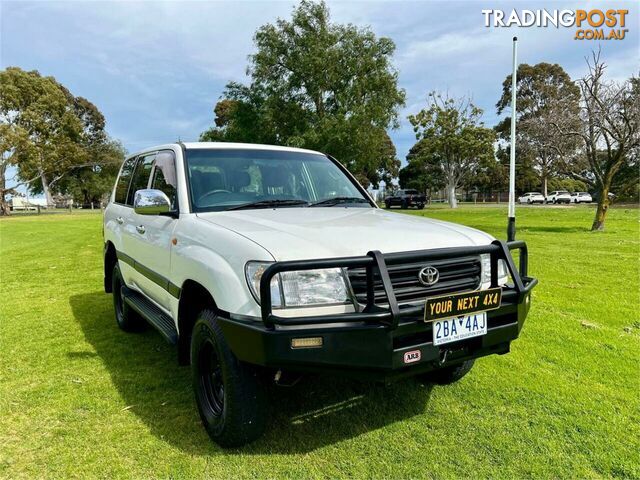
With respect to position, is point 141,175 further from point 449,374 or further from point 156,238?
point 449,374

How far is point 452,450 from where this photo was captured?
273 centimetres

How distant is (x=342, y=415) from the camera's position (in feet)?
10.3

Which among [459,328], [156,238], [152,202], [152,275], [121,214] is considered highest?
[152,202]

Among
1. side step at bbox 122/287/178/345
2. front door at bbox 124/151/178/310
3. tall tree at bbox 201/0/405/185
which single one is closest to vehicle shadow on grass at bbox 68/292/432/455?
side step at bbox 122/287/178/345

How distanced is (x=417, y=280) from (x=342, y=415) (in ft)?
4.00

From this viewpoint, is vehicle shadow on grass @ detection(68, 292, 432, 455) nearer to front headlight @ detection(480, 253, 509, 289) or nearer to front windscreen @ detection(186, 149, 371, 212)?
front headlight @ detection(480, 253, 509, 289)

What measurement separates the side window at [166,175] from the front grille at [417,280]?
171 cm

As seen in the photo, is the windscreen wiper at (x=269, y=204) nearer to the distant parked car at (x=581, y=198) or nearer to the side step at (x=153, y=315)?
the side step at (x=153, y=315)

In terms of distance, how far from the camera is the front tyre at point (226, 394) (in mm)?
2512

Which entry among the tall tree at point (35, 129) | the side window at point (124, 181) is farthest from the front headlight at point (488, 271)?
the tall tree at point (35, 129)

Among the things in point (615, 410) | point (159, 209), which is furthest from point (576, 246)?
point (159, 209)

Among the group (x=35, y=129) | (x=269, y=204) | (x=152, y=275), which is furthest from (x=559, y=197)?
(x=152, y=275)

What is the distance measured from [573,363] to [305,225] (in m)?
2.83

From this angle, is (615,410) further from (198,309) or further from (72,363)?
(72,363)
